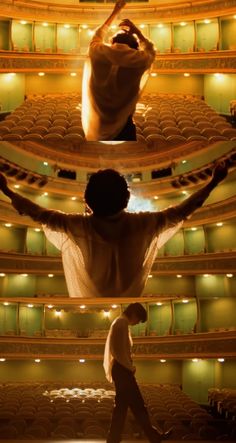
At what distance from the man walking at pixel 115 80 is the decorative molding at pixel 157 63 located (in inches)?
569

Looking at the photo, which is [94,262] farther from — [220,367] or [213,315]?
[213,315]

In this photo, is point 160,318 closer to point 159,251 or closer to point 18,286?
point 159,251

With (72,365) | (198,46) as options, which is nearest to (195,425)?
(72,365)

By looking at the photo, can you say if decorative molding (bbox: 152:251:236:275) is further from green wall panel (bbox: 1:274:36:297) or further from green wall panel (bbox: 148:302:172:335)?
green wall panel (bbox: 1:274:36:297)

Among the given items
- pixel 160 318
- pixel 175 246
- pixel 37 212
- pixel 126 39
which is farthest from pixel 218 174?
pixel 175 246

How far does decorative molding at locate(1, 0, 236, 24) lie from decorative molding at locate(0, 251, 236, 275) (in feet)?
25.4

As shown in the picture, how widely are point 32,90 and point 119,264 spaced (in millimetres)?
18079

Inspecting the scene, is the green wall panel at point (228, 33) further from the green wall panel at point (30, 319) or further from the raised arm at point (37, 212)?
the raised arm at point (37, 212)

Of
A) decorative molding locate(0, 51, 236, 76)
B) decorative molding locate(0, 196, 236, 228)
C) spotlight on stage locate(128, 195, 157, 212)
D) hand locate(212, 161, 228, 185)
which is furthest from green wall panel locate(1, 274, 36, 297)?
hand locate(212, 161, 228, 185)

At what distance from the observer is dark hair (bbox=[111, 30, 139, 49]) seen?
392 centimetres

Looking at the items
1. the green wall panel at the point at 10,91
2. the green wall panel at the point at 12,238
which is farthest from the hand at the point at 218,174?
the green wall panel at the point at 10,91

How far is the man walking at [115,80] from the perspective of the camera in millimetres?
3957

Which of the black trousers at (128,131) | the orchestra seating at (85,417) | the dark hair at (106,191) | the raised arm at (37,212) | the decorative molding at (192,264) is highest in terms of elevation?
the black trousers at (128,131)

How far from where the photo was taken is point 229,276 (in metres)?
17.0
